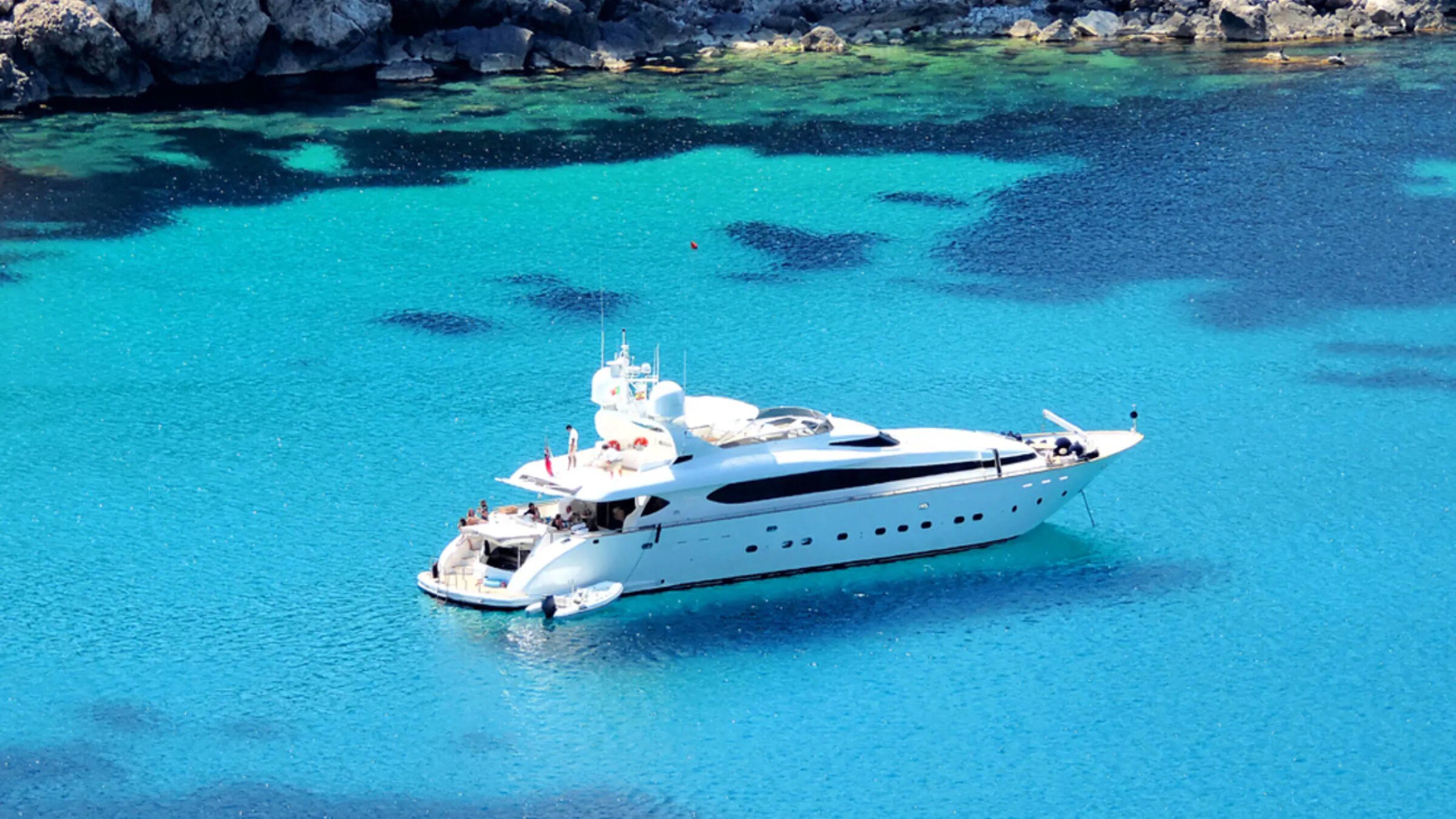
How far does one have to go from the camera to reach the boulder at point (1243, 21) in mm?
109812

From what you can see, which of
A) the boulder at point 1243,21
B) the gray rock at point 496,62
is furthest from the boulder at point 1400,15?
the gray rock at point 496,62

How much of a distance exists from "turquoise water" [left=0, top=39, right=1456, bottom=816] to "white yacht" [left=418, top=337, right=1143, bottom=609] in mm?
954

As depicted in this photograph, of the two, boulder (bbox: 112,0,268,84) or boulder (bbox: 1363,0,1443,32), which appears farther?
boulder (bbox: 1363,0,1443,32)

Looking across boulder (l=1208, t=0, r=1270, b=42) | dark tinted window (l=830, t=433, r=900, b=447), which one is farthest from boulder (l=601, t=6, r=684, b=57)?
dark tinted window (l=830, t=433, r=900, b=447)

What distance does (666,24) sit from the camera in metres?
112

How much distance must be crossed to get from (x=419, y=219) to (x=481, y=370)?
62.5 ft

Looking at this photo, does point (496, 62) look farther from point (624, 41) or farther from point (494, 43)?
point (624, 41)

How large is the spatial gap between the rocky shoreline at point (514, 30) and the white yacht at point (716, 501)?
5852cm

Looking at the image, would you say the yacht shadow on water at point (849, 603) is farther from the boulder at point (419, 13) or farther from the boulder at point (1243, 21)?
the boulder at point (1243, 21)

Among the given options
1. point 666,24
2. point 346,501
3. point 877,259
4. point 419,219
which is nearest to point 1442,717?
point 346,501

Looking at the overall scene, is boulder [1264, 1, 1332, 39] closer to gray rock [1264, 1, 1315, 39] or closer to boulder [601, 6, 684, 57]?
gray rock [1264, 1, 1315, 39]

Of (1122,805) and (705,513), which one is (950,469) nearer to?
(705,513)

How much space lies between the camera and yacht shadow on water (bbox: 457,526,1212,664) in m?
42.0

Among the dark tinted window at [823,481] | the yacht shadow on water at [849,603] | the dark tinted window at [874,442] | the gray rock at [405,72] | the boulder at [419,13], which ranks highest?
the boulder at [419,13]
